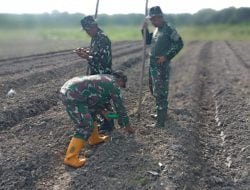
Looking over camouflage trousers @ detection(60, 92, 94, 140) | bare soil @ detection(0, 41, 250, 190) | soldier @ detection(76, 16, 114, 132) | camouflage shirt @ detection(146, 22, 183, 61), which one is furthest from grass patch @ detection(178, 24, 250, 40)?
camouflage trousers @ detection(60, 92, 94, 140)

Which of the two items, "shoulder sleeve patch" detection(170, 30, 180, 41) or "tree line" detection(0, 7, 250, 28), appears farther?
"tree line" detection(0, 7, 250, 28)

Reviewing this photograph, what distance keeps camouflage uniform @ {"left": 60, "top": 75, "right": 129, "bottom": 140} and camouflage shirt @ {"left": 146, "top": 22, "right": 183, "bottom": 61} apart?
170 centimetres

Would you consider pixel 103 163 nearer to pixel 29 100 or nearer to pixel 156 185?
pixel 156 185

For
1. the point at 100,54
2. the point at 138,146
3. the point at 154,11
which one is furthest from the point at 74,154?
the point at 154,11

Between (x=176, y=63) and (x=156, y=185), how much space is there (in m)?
13.6

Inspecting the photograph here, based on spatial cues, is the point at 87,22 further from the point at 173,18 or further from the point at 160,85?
the point at 173,18

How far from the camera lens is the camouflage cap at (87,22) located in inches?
253

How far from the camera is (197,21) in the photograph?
175ft

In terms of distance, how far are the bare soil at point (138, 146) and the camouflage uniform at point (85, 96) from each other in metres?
0.55

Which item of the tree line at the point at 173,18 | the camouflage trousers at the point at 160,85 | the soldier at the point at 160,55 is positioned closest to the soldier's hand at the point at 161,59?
the soldier at the point at 160,55

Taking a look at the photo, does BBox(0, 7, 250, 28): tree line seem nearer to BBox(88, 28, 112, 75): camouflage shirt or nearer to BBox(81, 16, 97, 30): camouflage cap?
BBox(88, 28, 112, 75): camouflage shirt

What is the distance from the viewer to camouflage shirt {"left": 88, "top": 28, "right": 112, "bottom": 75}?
21.9 ft

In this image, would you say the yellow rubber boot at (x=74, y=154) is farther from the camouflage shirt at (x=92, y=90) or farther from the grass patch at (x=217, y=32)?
the grass patch at (x=217, y=32)

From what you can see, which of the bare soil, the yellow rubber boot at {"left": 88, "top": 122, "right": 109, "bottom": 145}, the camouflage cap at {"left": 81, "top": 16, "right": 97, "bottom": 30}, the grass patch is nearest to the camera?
the bare soil
